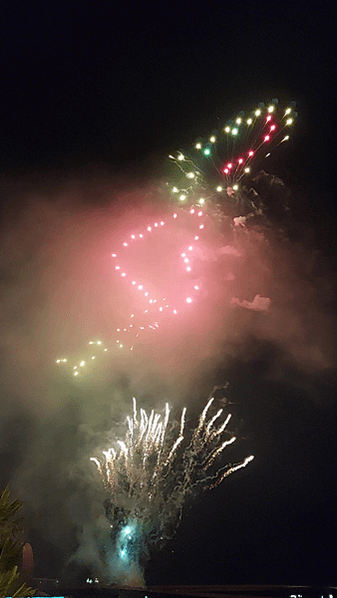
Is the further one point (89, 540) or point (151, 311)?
point (89, 540)

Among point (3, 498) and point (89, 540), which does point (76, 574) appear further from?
point (3, 498)

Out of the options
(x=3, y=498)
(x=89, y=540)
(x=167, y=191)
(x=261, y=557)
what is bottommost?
(x=3, y=498)

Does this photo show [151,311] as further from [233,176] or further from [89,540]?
[89,540]

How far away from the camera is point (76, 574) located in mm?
26438

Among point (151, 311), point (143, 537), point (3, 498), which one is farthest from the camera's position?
point (143, 537)

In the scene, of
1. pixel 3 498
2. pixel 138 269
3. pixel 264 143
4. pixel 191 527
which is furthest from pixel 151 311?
pixel 191 527

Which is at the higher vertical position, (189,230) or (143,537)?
(189,230)

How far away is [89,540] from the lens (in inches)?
1025

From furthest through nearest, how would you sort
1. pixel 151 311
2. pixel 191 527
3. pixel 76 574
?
pixel 191 527, pixel 76 574, pixel 151 311

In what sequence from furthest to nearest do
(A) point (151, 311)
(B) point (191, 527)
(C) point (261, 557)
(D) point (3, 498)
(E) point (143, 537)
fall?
(C) point (261, 557)
(B) point (191, 527)
(E) point (143, 537)
(A) point (151, 311)
(D) point (3, 498)

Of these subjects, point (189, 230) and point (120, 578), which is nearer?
point (189, 230)

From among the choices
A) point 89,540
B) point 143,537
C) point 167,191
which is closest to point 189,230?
point 167,191

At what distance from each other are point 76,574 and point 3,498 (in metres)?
25.8

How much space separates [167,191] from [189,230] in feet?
4.04
